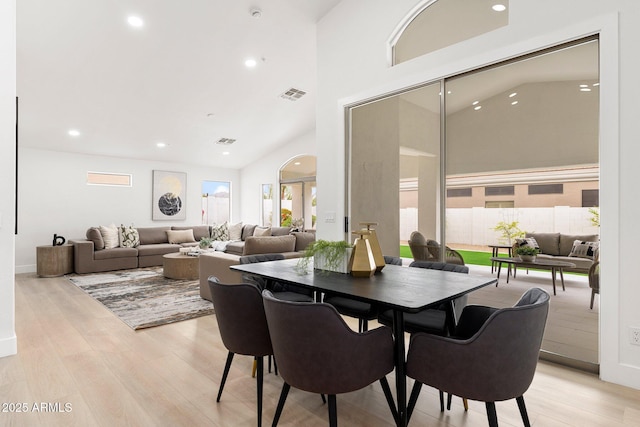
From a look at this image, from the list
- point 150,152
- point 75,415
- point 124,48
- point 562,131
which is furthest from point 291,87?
point 75,415

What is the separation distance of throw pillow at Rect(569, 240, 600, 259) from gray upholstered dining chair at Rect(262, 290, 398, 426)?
6.48 ft

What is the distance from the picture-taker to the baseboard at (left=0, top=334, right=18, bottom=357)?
2.79 m

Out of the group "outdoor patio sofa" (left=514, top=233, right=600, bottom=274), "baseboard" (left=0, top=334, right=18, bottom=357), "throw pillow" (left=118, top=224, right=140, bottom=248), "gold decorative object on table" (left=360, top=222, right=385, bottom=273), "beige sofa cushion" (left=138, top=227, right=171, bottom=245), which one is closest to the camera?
"gold decorative object on table" (left=360, top=222, right=385, bottom=273)

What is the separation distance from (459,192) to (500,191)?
1.08ft

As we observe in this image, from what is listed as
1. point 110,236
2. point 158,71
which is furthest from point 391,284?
point 110,236

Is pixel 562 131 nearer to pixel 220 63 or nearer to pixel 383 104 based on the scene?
pixel 383 104

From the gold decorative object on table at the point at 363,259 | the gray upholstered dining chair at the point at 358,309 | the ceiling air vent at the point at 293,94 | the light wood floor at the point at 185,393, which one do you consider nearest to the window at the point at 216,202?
the ceiling air vent at the point at 293,94

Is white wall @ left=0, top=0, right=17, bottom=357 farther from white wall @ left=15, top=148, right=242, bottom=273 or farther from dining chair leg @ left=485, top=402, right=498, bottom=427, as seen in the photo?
white wall @ left=15, top=148, right=242, bottom=273

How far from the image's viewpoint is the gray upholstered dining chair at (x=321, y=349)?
58.5 inches

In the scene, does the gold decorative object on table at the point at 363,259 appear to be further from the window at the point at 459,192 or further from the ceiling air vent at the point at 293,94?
the ceiling air vent at the point at 293,94

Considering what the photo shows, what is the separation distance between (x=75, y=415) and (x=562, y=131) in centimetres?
366

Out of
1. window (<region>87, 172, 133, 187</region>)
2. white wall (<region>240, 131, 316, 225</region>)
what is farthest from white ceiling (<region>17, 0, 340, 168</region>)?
white wall (<region>240, 131, 316, 225</region>)

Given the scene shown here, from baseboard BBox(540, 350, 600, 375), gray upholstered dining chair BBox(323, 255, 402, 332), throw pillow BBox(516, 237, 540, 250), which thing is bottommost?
baseboard BBox(540, 350, 600, 375)

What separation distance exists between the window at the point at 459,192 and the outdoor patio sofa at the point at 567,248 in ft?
1.88
